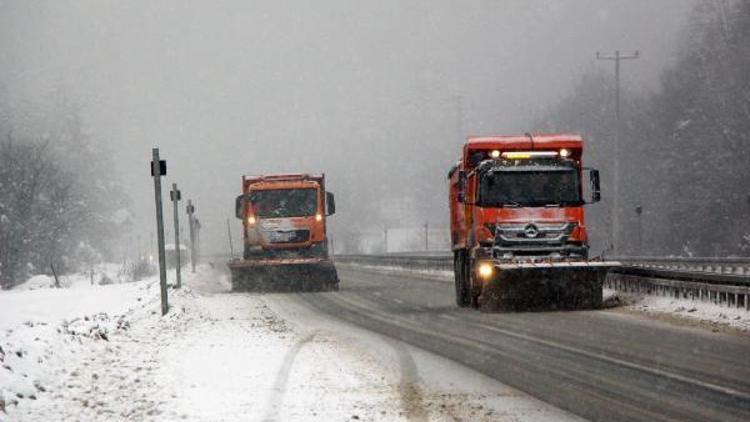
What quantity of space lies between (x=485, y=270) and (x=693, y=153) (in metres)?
41.6

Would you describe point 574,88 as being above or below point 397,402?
above

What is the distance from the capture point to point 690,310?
1719 cm

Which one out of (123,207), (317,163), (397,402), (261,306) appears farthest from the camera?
(317,163)

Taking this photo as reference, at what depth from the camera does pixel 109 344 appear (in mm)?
13164

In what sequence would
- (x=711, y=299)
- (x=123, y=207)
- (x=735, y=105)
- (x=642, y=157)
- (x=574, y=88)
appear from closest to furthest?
(x=711, y=299) → (x=735, y=105) → (x=642, y=157) → (x=574, y=88) → (x=123, y=207)

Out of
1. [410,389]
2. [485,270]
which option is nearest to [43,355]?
[410,389]

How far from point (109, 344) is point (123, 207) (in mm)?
90768

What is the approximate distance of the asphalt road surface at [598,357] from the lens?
8211 mm

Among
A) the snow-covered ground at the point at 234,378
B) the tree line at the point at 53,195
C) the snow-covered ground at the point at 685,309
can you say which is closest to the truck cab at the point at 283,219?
the snow-covered ground at the point at 685,309

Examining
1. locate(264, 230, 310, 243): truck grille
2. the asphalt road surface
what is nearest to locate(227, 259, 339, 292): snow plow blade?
locate(264, 230, 310, 243): truck grille

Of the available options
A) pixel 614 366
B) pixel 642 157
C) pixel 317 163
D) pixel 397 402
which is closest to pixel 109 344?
pixel 397 402

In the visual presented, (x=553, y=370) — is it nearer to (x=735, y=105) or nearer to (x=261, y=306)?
(x=261, y=306)

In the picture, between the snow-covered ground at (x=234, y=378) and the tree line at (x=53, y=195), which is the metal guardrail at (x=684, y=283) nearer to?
the snow-covered ground at (x=234, y=378)

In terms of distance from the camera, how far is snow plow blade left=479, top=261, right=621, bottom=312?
17875 millimetres
